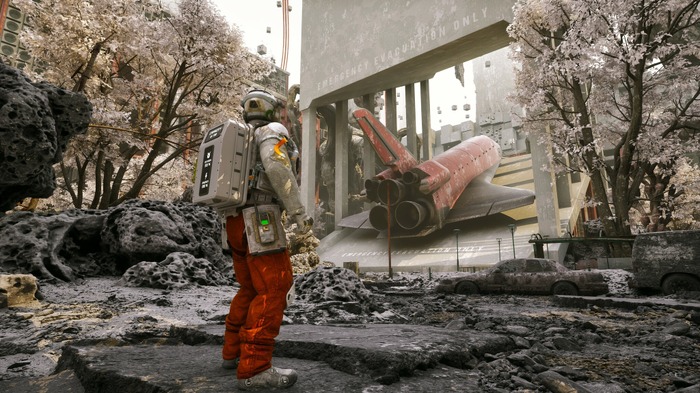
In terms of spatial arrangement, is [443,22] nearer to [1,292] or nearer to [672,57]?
[672,57]

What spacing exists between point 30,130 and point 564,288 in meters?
8.86

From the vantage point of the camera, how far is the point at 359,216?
18.7m

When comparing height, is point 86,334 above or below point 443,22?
below

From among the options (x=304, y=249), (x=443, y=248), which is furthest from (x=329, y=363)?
(x=443, y=248)

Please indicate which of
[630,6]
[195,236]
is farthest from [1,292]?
[630,6]

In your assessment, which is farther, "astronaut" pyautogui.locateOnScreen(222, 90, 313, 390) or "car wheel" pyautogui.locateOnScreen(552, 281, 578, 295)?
"car wheel" pyautogui.locateOnScreen(552, 281, 578, 295)

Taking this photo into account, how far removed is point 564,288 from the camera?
6.98 meters

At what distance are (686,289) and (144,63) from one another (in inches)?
566

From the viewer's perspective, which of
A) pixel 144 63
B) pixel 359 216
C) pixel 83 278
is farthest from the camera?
pixel 359 216

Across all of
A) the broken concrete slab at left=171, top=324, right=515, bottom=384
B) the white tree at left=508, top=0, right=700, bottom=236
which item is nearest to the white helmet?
the broken concrete slab at left=171, top=324, right=515, bottom=384

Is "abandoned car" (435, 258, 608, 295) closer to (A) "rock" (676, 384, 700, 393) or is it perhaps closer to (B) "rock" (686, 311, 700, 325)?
(B) "rock" (686, 311, 700, 325)

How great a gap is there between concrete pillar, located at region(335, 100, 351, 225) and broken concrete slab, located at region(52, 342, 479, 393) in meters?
17.5

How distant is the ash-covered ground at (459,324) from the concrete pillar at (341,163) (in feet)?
44.4

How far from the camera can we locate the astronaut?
188 centimetres
